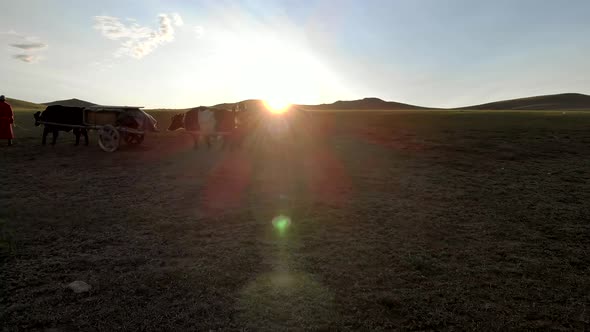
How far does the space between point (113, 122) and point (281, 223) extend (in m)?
11.3

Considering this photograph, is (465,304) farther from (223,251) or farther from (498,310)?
(223,251)

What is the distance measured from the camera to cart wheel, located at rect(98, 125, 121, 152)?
48.3 ft

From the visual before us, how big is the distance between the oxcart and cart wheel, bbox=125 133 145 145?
174cm

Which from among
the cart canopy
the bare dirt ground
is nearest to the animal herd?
the cart canopy

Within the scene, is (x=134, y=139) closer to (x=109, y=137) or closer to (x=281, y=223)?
(x=109, y=137)

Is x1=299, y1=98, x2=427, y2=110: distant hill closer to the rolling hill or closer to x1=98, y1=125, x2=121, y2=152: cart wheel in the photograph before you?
the rolling hill

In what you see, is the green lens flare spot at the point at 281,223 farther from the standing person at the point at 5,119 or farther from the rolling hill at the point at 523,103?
the rolling hill at the point at 523,103

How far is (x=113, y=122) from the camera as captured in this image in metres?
14.9

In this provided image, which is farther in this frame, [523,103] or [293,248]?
[523,103]

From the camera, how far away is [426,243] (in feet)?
19.3

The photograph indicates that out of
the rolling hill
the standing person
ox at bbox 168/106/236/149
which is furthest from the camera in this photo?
the rolling hill

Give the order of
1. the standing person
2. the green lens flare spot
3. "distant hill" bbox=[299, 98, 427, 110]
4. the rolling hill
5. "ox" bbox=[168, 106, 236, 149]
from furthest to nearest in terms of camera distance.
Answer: "distant hill" bbox=[299, 98, 427, 110], the rolling hill, "ox" bbox=[168, 106, 236, 149], the standing person, the green lens flare spot

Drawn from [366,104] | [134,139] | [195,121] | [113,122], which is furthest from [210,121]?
[366,104]

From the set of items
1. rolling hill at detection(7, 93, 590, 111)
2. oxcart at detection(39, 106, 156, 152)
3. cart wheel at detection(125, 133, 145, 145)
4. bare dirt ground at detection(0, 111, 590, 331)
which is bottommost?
bare dirt ground at detection(0, 111, 590, 331)
